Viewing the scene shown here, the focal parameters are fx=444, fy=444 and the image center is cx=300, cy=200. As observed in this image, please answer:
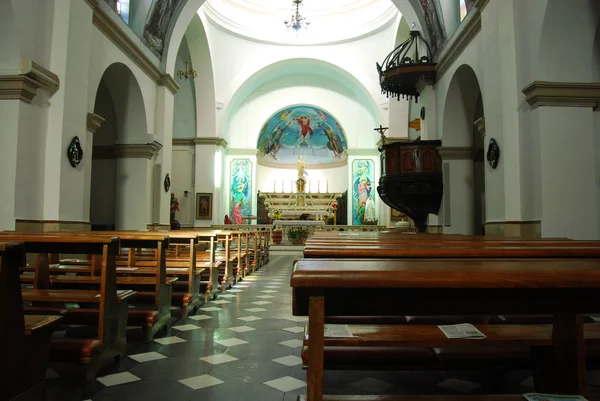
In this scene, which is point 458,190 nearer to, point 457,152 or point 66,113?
point 457,152

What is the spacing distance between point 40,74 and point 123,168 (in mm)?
3989

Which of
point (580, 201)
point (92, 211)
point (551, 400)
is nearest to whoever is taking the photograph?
point (551, 400)

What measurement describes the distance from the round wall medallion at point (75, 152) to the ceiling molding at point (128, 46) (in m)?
2.19

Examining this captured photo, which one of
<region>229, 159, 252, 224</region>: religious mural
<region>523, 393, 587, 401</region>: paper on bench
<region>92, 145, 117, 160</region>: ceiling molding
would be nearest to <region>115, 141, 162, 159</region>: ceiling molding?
<region>92, 145, 117, 160</region>: ceiling molding

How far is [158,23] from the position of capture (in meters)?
9.61

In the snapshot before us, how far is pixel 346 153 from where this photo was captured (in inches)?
760

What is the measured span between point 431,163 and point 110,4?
6.54m

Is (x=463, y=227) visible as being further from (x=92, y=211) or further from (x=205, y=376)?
(x=92, y=211)

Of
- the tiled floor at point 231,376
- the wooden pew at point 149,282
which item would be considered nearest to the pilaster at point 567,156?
the tiled floor at point 231,376

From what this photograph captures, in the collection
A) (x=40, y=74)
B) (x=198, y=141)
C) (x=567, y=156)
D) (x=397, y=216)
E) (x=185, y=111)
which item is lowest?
(x=397, y=216)

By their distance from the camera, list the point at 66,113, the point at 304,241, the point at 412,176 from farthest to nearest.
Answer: the point at 412,176 → the point at 304,241 → the point at 66,113

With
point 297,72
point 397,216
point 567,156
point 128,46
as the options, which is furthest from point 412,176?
point 297,72

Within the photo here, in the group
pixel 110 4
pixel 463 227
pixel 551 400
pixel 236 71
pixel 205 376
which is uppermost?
pixel 236 71

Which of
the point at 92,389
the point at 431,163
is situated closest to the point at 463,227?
the point at 431,163
